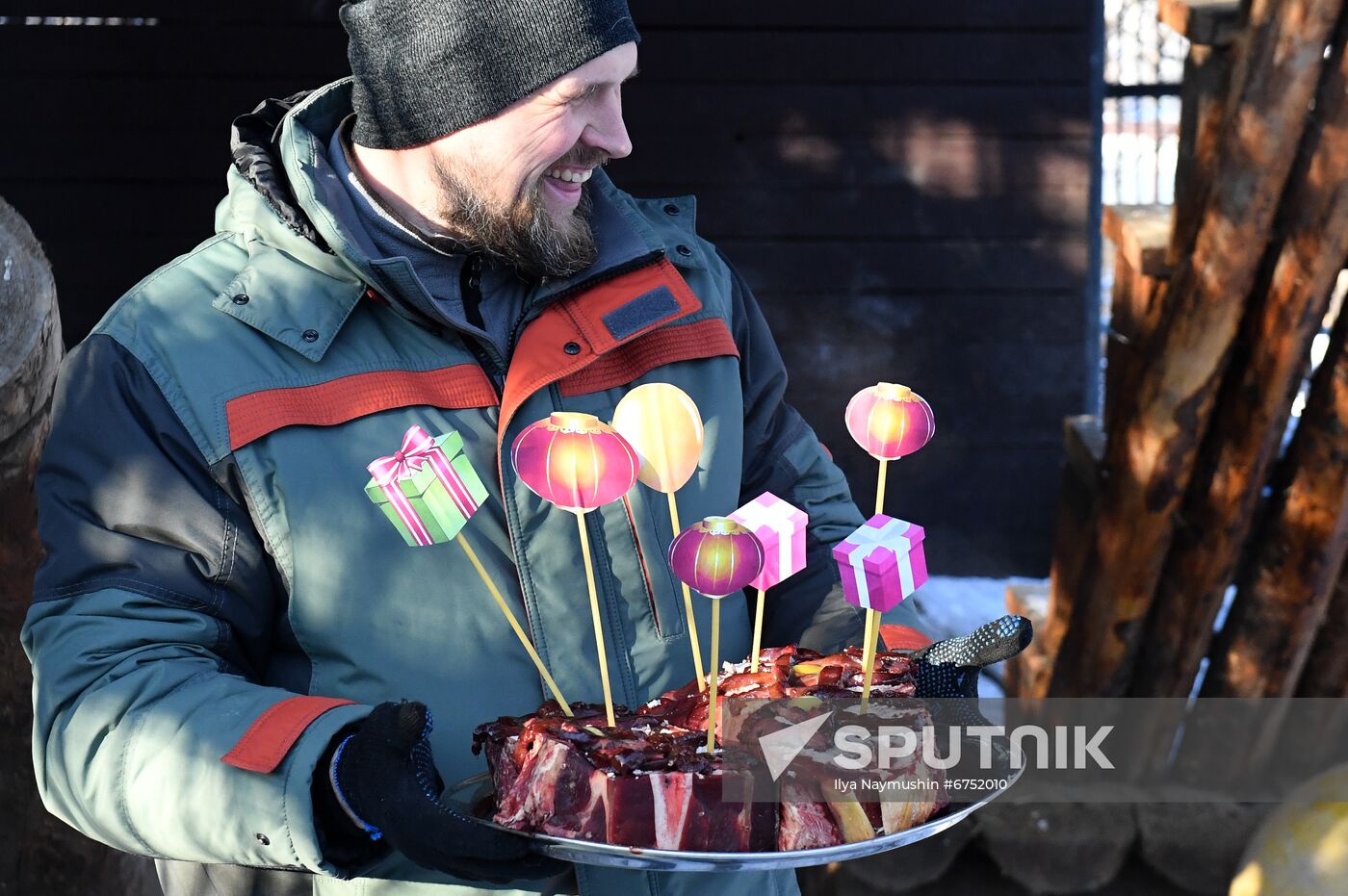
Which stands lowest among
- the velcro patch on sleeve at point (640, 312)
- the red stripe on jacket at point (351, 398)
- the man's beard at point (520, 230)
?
the red stripe on jacket at point (351, 398)

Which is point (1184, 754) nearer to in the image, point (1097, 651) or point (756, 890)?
point (1097, 651)

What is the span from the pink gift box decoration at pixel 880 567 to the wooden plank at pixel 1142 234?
5.92ft

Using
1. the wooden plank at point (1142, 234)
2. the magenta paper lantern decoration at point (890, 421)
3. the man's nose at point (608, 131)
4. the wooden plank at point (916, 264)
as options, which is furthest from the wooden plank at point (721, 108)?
the magenta paper lantern decoration at point (890, 421)

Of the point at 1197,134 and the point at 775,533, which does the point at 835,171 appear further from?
the point at 775,533

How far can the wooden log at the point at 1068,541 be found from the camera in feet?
10.8

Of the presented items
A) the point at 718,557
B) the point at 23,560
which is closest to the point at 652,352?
the point at 718,557

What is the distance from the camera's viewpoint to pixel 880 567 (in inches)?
55.3

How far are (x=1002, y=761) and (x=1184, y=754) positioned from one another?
2.07 metres

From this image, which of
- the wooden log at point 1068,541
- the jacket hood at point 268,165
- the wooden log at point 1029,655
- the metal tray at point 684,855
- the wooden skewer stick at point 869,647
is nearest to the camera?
the metal tray at point 684,855

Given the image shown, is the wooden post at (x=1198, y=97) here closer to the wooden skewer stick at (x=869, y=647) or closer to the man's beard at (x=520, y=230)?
the man's beard at (x=520, y=230)

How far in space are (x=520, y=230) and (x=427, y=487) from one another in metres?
0.50

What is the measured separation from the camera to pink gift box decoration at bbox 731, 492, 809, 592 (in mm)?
1509

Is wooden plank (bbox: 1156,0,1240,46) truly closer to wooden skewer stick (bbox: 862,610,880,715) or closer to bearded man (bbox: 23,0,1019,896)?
bearded man (bbox: 23,0,1019,896)

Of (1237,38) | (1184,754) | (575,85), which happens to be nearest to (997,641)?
(575,85)
